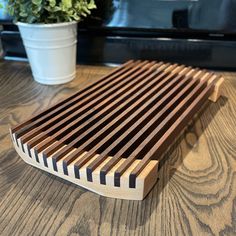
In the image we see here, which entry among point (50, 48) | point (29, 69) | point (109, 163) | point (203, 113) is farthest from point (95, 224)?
point (29, 69)

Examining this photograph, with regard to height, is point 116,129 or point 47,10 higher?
point 47,10

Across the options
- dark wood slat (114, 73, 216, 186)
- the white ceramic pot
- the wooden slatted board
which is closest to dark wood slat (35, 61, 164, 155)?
the wooden slatted board

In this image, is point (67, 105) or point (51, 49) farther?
A: point (51, 49)

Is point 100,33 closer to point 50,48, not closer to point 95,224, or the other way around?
point 50,48

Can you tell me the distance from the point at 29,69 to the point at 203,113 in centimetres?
59

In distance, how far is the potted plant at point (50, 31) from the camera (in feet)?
2.55

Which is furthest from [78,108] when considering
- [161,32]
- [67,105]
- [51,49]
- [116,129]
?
[161,32]

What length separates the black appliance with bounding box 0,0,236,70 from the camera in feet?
2.95

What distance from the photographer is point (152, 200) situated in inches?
19.0

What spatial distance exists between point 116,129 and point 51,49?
38 cm

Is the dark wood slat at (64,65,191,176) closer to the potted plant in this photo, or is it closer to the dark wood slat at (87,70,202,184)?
the dark wood slat at (87,70,202,184)

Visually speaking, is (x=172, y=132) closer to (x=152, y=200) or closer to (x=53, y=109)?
(x=152, y=200)

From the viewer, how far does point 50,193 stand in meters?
0.50

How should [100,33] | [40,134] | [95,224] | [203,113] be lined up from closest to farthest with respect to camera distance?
1. [95,224]
2. [40,134]
3. [203,113]
4. [100,33]
